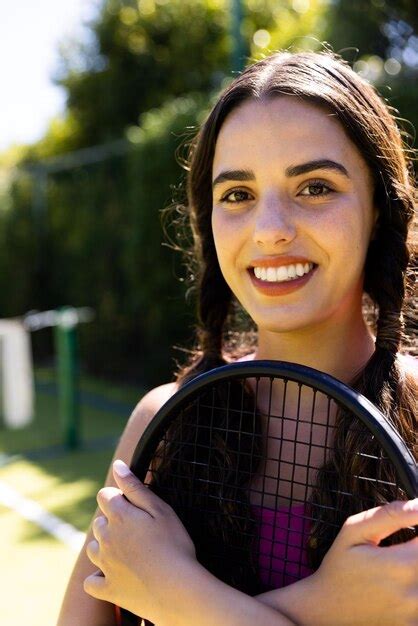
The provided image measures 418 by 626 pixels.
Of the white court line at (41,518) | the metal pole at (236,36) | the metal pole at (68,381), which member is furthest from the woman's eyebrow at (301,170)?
the metal pole at (236,36)

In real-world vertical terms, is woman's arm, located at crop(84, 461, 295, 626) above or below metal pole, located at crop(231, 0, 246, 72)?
below

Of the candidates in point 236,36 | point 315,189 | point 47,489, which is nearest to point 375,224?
point 315,189

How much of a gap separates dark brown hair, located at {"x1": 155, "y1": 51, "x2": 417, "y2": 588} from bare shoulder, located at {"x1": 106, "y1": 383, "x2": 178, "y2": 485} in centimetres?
5

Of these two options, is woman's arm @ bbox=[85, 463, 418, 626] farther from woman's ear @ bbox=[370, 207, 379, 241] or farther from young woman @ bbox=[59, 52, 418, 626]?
woman's ear @ bbox=[370, 207, 379, 241]

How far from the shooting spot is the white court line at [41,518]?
4.41 m

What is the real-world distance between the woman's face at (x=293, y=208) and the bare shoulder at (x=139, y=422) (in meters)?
0.28

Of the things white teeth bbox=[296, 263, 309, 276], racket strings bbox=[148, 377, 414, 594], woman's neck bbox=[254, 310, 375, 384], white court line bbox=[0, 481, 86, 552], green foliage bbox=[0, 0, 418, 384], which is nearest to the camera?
racket strings bbox=[148, 377, 414, 594]

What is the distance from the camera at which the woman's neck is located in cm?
144

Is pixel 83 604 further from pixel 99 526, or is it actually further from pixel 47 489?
pixel 47 489

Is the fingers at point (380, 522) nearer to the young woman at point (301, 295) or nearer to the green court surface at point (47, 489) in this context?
the young woman at point (301, 295)

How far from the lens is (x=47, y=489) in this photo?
5.33 meters

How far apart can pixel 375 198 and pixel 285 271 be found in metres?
0.26

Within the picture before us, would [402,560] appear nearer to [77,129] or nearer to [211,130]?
[211,130]

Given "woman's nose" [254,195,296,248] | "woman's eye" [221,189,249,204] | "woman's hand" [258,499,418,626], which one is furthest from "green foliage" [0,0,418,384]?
"woman's hand" [258,499,418,626]
